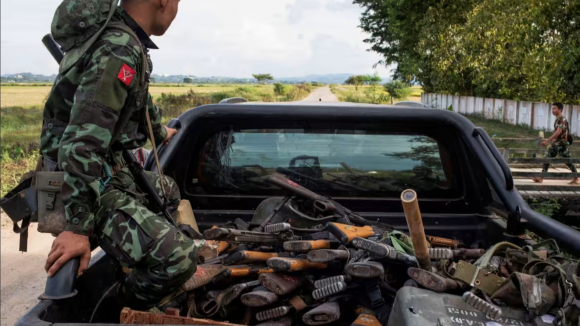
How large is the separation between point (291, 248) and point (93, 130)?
87cm

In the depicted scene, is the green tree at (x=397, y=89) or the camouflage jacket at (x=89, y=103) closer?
the camouflage jacket at (x=89, y=103)

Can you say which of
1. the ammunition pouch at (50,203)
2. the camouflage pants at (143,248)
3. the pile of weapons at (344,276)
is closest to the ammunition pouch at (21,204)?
the ammunition pouch at (50,203)

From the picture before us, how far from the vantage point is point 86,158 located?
1.81 m

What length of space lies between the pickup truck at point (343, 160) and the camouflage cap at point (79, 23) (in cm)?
90

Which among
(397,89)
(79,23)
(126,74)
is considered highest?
(397,89)

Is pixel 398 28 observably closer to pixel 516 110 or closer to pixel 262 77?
pixel 516 110

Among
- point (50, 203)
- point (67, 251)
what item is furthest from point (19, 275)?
point (67, 251)

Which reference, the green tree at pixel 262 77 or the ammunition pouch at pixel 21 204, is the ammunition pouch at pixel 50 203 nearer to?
the ammunition pouch at pixel 21 204

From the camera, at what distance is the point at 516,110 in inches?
1008

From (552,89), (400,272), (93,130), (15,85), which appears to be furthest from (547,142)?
(15,85)

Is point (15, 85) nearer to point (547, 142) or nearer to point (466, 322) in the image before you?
point (547, 142)

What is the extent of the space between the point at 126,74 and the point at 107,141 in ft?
0.85

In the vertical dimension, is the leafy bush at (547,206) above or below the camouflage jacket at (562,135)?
below

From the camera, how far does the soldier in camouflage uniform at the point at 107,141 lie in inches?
71.0
